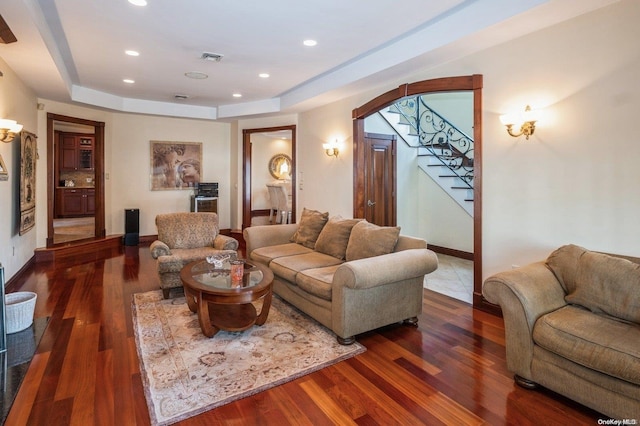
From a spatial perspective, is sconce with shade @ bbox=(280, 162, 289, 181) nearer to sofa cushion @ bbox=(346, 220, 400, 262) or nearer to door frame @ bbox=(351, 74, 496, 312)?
door frame @ bbox=(351, 74, 496, 312)

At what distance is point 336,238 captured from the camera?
3.91 metres

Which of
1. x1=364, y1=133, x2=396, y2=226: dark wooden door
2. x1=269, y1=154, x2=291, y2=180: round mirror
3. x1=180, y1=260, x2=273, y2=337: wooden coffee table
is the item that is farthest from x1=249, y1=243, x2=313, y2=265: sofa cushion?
x1=269, y1=154, x2=291, y2=180: round mirror

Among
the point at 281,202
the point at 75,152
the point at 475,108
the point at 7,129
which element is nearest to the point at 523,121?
the point at 475,108

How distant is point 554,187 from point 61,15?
4.82m

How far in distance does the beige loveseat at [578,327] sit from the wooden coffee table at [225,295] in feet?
5.81

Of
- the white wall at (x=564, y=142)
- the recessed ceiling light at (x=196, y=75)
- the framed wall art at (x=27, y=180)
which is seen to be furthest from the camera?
the recessed ceiling light at (x=196, y=75)

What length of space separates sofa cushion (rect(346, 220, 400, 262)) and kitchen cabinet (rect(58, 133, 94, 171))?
34.0ft

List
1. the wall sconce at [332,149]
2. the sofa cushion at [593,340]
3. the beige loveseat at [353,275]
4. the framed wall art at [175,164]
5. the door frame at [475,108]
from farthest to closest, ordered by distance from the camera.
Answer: the framed wall art at [175,164] → the wall sconce at [332,149] → the door frame at [475,108] → the beige loveseat at [353,275] → the sofa cushion at [593,340]

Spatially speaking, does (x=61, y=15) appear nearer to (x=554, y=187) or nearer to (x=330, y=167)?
(x=330, y=167)

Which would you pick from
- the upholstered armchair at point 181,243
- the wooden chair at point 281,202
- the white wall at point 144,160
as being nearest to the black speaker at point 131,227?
the white wall at point 144,160

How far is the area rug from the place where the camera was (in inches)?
84.3

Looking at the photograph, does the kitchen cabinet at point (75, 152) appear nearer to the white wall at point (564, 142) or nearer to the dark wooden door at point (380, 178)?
the dark wooden door at point (380, 178)

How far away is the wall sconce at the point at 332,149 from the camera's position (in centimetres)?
581

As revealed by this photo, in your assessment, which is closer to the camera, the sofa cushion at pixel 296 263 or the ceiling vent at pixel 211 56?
the sofa cushion at pixel 296 263
